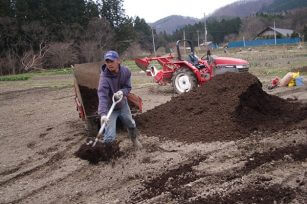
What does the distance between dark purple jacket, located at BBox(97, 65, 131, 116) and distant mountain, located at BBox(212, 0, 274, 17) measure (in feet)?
511

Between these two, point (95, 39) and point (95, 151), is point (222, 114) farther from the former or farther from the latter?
point (95, 39)

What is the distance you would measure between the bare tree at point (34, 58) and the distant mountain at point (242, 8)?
12318 centimetres

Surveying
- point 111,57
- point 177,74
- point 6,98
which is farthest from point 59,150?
point 6,98

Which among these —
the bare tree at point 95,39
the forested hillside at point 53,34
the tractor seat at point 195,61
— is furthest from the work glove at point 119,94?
the bare tree at point 95,39

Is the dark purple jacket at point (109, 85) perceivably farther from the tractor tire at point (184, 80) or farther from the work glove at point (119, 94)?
the tractor tire at point (184, 80)

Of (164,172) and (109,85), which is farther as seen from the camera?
(109,85)

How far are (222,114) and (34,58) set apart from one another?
119 ft

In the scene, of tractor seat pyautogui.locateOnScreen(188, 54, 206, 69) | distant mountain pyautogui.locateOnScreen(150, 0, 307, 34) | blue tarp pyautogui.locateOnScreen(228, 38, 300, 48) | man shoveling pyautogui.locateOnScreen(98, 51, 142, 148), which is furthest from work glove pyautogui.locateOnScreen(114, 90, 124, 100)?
distant mountain pyautogui.locateOnScreen(150, 0, 307, 34)

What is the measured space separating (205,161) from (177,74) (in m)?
6.54

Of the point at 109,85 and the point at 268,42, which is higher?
the point at 109,85

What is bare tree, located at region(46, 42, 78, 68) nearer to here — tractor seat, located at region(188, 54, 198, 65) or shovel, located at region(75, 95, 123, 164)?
tractor seat, located at region(188, 54, 198, 65)

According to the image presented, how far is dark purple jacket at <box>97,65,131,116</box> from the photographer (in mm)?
5870

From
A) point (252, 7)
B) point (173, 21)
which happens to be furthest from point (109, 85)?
point (173, 21)

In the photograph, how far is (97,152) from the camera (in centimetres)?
567
